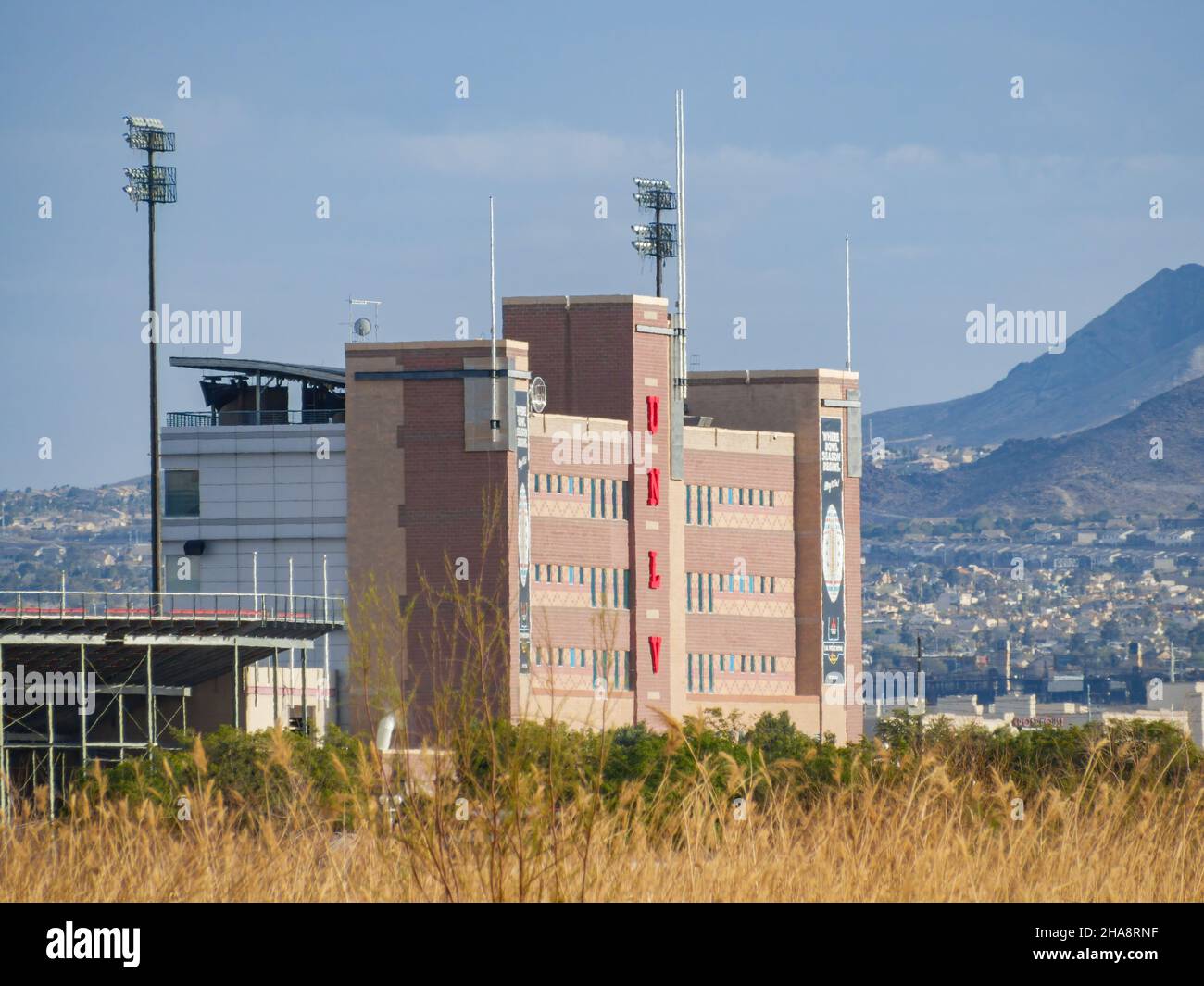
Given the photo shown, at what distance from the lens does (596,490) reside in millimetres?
118250

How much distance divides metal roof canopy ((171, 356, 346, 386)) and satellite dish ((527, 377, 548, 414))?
15.2m

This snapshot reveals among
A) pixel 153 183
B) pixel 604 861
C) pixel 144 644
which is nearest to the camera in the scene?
pixel 604 861

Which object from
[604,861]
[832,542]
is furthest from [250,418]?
[604,861]

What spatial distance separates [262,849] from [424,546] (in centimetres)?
9630

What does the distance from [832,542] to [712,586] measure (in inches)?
419

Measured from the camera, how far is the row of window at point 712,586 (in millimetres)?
126125

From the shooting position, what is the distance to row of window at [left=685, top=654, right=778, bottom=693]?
410ft

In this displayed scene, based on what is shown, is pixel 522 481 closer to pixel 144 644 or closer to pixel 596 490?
pixel 596 490

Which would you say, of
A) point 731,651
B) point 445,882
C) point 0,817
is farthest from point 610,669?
point 731,651
